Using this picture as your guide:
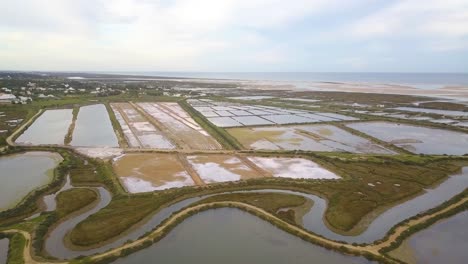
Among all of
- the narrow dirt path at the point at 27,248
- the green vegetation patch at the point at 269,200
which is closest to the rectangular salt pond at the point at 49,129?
the narrow dirt path at the point at 27,248

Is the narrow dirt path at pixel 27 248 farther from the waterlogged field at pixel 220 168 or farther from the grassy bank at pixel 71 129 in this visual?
the grassy bank at pixel 71 129

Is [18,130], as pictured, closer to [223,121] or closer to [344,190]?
[223,121]

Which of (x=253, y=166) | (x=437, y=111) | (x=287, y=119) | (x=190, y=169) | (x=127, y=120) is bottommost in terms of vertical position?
(x=190, y=169)

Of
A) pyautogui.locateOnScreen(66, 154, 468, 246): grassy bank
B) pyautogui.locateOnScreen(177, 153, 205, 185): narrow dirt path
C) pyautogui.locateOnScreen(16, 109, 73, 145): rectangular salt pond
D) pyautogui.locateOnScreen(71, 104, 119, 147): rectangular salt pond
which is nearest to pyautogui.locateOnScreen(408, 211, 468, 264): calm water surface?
pyautogui.locateOnScreen(66, 154, 468, 246): grassy bank

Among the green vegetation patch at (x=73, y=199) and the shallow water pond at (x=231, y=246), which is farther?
the green vegetation patch at (x=73, y=199)

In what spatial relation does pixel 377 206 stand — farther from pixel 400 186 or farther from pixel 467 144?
pixel 467 144

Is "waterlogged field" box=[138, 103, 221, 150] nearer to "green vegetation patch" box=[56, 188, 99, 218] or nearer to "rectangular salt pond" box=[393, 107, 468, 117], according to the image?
"green vegetation patch" box=[56, 188, 99, 218]

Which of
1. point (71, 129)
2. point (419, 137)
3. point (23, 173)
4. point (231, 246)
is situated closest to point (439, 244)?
point (231, 246)
